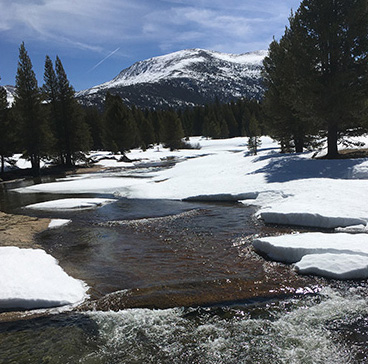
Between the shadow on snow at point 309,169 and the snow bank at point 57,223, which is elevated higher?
the shadow on snow at point 309,169

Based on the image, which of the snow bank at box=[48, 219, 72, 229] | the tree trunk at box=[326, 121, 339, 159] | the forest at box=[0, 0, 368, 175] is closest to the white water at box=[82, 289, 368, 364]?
the snow bank at box=[48, 219, 72, 229]

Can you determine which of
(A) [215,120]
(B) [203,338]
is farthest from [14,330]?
(A) [215,120]

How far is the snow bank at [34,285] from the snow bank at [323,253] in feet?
15.3

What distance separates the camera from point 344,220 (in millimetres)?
9414

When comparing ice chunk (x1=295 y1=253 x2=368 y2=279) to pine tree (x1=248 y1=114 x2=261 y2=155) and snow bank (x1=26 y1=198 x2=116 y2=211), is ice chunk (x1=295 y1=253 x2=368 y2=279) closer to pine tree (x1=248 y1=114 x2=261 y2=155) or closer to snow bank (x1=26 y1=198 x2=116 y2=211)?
snow bank (x1=26 y1=198 x2=116 y2=211)

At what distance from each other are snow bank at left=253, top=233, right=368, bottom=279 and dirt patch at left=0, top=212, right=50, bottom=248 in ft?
23.1

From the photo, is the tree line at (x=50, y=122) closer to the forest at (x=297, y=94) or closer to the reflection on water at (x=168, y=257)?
the forest at (x=297, y=94)

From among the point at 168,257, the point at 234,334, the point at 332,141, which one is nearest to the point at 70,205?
the point at 168,257

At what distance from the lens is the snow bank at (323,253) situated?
6207 mm

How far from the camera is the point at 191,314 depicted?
5176 millimetres

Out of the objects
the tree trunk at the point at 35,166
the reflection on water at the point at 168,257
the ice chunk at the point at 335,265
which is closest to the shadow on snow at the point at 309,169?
the reflection on water at the point at 168,257

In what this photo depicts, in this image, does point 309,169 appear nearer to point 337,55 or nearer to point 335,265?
point 337,55

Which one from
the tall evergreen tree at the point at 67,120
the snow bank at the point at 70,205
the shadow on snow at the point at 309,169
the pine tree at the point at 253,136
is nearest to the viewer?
the snow bank at the point at 70,205

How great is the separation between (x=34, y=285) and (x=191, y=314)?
3238mm
